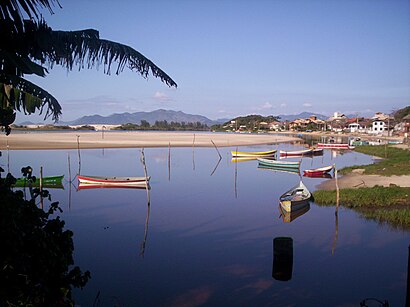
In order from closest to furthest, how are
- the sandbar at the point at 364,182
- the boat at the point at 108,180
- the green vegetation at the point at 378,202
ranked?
the green vegetation at the point at 378,202 → the sandbar at the point at 364,182 → the boat at the point at 108,180

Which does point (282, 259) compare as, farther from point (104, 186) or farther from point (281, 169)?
point (281, 169)

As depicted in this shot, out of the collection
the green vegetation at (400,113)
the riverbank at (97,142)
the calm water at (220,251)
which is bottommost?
the calm water at (220,251)

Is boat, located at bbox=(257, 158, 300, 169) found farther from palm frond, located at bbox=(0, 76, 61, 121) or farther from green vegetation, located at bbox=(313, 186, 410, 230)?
palm frond, located at bbox=(0, 76, 61, 121)

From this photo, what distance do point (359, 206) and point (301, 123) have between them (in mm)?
122328

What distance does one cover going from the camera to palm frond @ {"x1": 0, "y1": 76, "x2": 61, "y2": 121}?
5039mm

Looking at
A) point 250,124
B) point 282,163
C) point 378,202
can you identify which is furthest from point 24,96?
point 250,124

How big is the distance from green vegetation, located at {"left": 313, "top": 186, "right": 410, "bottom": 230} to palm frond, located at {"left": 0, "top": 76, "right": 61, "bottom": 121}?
12973 millimetres

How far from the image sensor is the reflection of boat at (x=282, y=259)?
9.19 meters

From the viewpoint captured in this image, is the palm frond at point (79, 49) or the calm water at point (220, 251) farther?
the calm water at point (220, 251)

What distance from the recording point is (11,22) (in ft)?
15.0

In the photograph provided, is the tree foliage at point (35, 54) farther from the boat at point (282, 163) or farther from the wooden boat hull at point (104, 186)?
the boat at point (282, 163)

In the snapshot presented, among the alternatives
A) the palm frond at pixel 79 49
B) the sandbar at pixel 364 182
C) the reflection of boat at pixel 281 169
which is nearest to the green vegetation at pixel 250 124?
the reflection of boat at pixel 281 169

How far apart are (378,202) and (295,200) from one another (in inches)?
168

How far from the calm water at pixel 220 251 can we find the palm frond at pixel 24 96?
4688mm
